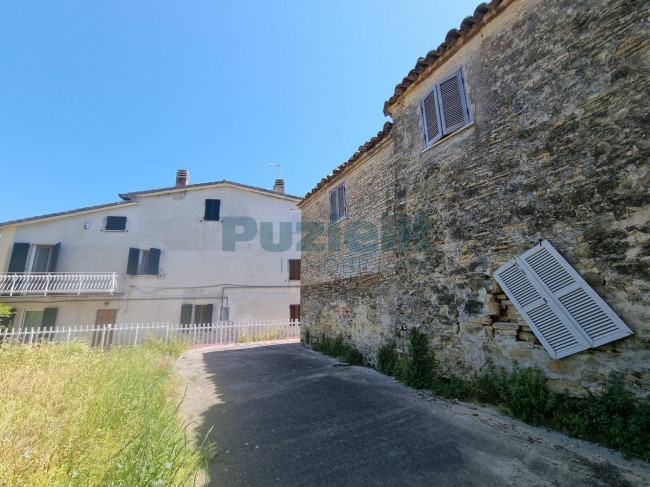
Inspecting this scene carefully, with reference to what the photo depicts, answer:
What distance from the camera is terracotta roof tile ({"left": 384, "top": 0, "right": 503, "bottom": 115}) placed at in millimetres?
4484

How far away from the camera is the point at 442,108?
5.16 metres

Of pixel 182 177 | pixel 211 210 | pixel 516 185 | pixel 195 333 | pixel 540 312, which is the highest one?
pixel 182 177

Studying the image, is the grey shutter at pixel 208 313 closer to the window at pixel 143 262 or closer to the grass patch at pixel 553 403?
the window at pixel 143 262

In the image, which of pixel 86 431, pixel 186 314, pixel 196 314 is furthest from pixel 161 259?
pixel 86 431

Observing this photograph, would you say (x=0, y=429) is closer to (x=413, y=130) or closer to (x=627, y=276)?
(x=627, y=276)

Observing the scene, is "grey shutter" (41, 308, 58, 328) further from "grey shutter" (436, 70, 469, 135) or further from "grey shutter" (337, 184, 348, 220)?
"grey shutter" (436, 70, 469, 135)

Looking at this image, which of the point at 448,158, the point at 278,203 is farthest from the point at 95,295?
the point at 448,158

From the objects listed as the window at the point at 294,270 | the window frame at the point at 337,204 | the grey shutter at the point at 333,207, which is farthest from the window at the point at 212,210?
the grey shutter at the point at 333,207

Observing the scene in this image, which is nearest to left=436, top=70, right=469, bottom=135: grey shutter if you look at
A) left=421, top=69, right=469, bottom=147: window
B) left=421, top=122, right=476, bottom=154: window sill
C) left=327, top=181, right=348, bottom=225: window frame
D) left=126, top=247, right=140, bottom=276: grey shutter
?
left=421, top=69, right=469, bottom=147: window

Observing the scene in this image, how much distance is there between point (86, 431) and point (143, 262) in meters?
13.8

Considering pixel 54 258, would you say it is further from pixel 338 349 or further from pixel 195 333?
pixel 338 349

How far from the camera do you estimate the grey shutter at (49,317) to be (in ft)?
41.4

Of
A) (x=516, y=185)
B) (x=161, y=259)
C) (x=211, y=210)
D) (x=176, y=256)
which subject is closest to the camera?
(x=516, y=185)

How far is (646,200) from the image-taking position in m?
2.86
